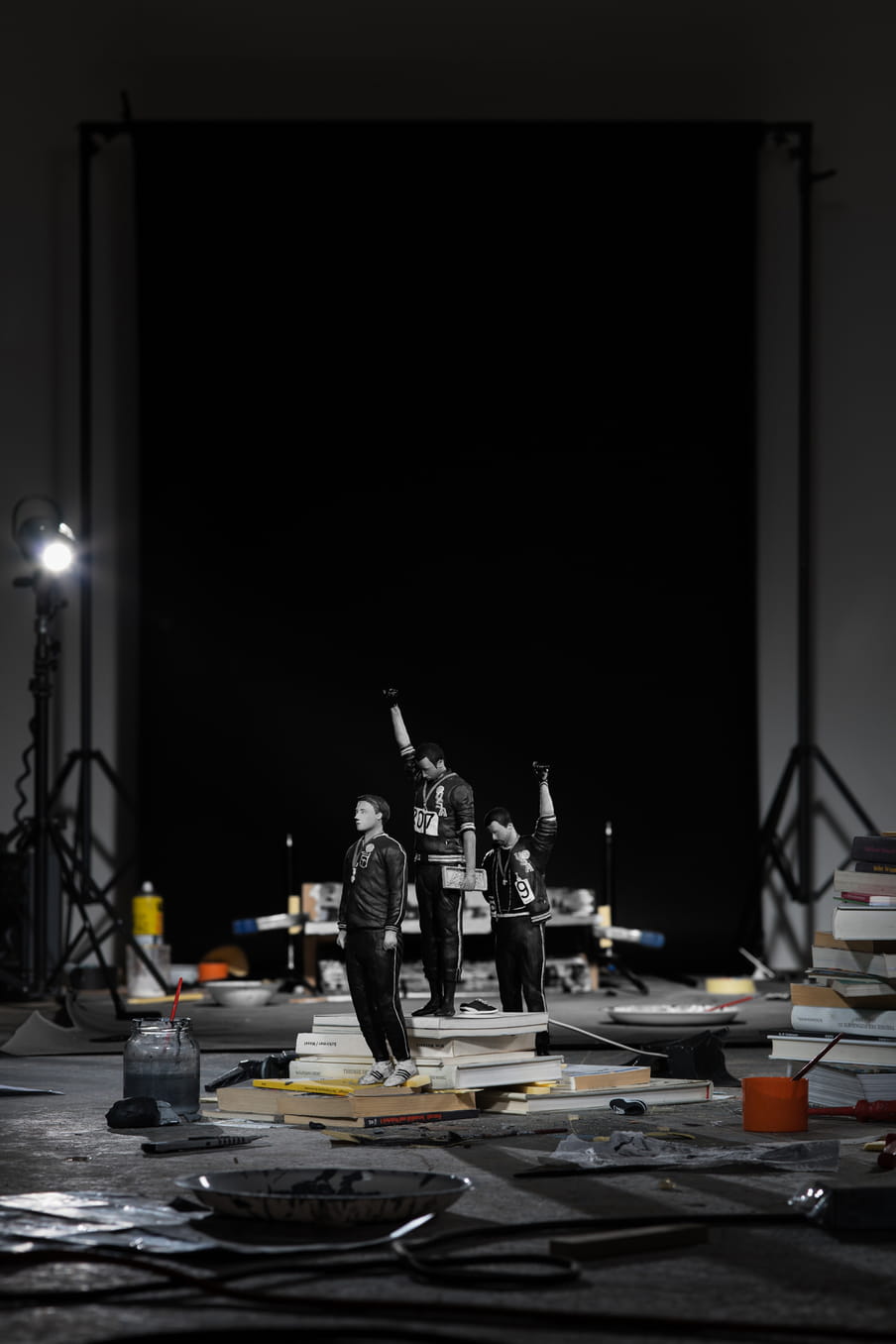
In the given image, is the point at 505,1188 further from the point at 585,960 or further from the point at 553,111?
the point at 553,111

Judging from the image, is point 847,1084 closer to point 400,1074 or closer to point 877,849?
point 877,849

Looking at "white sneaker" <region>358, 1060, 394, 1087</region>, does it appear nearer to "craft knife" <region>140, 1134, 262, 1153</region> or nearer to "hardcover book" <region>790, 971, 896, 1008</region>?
"craft knife" <region>140, 1134, 262, 1153</region>

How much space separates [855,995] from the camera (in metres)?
5.48

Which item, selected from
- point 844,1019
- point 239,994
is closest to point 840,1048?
point 844,1019

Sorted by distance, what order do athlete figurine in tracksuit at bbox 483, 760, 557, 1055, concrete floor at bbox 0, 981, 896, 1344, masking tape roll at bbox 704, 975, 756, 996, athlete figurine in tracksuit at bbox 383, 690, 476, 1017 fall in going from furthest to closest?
1. masking tape roll at bbox 704, 975, 756, 996
2. athlete figurine in tracksuit at bbox 483, 760, 557, 1055
3. athlete figurine in tracksuit at bbox 383, 690, 476, 1017
4. concrete floor at bbox 0, 981, 896, 1344

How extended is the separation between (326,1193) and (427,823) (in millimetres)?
2728

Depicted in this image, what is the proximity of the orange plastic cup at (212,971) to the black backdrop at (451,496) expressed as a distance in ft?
1.87

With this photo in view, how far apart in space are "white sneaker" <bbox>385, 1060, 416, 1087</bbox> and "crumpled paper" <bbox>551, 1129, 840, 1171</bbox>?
0.84 m

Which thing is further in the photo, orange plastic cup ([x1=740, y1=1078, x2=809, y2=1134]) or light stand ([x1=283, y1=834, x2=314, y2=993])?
light stand ([x1=283, y1=834, x2=314, y2=993])

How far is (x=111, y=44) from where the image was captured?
461 inches

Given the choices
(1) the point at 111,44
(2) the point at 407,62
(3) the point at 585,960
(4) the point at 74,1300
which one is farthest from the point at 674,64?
(4) the point at 74,1300

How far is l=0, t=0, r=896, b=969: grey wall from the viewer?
11508 millimetres

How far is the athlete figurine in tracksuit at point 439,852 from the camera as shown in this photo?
243 inches

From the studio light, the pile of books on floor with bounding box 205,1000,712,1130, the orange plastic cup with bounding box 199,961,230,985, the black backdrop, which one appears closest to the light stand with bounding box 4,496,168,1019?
the studio light
